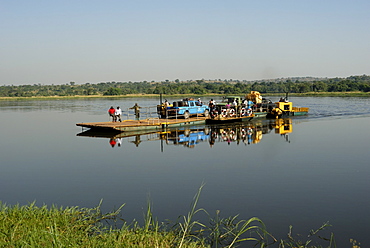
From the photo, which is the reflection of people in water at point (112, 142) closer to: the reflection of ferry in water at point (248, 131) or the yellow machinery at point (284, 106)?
the reflection of ferry in water at point (248, 131)

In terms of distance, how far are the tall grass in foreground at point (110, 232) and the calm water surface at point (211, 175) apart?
2.38 ft

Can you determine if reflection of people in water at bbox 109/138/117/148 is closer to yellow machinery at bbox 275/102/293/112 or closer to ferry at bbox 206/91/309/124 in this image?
ferry at bbox 206/91/309/124

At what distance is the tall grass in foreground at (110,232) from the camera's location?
31.7 ft

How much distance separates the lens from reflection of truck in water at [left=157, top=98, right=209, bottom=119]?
38.6 metres

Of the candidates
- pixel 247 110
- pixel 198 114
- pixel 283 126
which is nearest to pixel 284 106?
pixel 247 110

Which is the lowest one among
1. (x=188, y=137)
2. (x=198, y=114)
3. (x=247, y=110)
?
(x=188, y=137)

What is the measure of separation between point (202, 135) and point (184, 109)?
22.6 feet

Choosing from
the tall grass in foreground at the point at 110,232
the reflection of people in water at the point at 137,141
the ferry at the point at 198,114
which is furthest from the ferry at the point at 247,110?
the tall grass in foreground at the point at 110,232

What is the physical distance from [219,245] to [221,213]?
2504 millimetres

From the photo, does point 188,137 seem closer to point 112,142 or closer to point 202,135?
point 202,135

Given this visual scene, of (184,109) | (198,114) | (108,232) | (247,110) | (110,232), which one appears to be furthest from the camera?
(247,110)

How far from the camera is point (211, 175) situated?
1861 cm

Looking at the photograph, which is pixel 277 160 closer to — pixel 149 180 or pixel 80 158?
pixel 149 180

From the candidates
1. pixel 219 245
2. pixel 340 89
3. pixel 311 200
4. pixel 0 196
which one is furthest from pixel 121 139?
pixel 340 89
